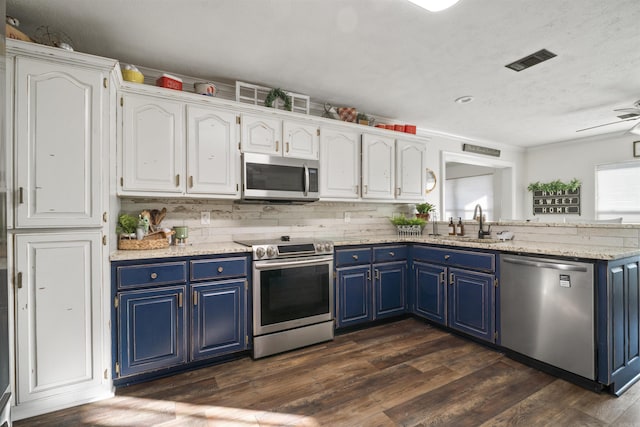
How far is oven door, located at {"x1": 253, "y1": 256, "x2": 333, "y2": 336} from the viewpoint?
257 centimetres

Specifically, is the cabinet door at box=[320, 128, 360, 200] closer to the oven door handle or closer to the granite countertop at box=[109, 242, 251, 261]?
the oven door handle

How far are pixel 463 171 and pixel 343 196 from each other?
5146mm

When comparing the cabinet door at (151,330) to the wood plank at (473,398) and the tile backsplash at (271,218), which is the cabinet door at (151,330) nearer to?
the tile backsplash at (271,218)

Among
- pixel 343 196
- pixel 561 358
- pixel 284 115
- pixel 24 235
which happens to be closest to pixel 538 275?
pixel 561 358

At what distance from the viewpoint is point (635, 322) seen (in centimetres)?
224

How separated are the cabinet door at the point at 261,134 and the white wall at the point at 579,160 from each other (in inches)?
222

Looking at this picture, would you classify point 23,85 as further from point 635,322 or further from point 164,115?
point 635,322

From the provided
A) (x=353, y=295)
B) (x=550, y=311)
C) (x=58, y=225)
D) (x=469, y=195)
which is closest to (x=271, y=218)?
(x=353, y=295)

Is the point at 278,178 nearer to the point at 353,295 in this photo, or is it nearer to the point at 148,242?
the point at 148,242

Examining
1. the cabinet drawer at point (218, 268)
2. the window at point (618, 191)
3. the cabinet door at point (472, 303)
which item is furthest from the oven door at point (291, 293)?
the window at point (618, 191)

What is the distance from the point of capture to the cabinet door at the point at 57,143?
1.77m

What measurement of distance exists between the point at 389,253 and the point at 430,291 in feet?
1.89

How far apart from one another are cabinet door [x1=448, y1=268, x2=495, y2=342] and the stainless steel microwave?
1.63m

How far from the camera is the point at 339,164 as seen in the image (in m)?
3.40
